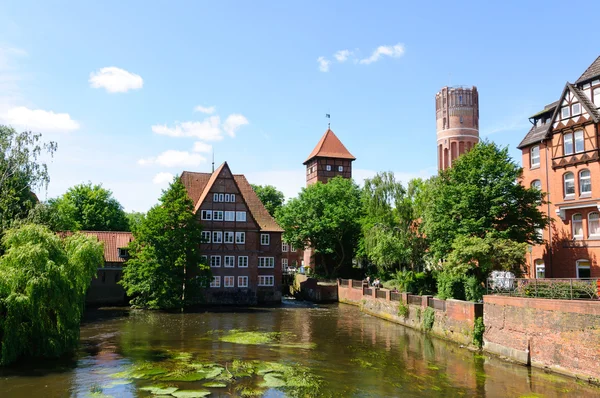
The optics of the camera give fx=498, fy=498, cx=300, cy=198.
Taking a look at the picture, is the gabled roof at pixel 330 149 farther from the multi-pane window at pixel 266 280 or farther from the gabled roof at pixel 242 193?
the multi-pane window at pixel 266 280

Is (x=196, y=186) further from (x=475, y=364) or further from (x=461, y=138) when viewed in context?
(x=461, y=138)

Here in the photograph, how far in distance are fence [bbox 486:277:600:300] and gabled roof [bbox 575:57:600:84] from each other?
1608 cm

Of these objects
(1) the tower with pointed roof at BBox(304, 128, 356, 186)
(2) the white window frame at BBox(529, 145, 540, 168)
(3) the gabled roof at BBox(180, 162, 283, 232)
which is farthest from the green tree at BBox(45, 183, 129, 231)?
(2) the white window frame at BBox(529, 145, 540, 168)

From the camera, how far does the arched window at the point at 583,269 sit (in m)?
32.8

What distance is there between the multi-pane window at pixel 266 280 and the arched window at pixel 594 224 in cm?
2853

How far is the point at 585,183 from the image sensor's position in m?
33.1

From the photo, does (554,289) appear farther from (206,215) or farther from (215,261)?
(206,215)

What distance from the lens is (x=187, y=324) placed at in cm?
3381

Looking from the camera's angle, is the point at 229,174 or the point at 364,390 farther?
the point at 229,174

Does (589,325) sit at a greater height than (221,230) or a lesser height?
lesser

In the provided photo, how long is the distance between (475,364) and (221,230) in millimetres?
29704

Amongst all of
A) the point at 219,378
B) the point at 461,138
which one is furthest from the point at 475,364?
the point at 461,138

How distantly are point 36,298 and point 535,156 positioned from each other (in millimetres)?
34885

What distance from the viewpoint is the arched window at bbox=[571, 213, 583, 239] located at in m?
33.5
